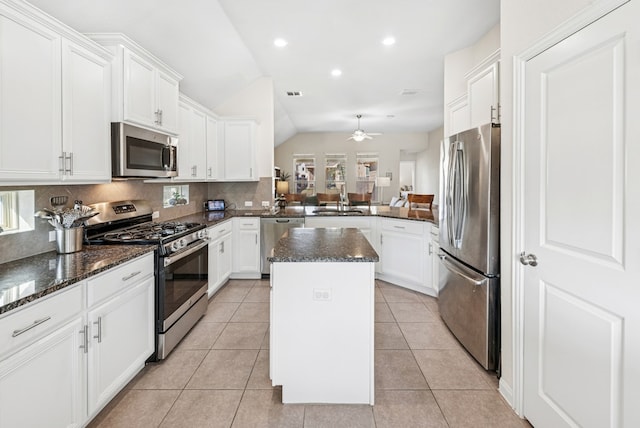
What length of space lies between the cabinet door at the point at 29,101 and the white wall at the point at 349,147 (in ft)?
29.3

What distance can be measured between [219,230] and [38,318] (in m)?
2.53

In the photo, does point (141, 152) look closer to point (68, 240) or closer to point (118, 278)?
point (68, 240)

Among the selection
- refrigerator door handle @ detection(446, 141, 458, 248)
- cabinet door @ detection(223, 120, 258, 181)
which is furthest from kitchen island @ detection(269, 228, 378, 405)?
cabinet door @ detection(223, 120, 258, 181)

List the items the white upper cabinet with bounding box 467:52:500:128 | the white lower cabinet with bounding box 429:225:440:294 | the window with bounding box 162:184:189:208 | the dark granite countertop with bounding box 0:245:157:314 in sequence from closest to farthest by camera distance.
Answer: the dark granite countertop with bounding box 0:245:157:314 < the white upper cabinet with bounding box 467:52:500:128 < the white lower cabinet with bounding box 429:225:440:294 < the window with bounding box 162:184:189:208

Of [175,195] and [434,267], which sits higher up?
[175,195]

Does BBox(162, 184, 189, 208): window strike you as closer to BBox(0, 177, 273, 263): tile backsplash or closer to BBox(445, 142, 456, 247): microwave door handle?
BBox(0, 177, 273, 263): tile backsplash

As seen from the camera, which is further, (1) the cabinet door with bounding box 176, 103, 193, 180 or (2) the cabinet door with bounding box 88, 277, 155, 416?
(1) the cabinet door with bounding box 176, 103, 193, 180

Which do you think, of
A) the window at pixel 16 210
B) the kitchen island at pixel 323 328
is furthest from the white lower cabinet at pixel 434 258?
the window at pixel 16 210

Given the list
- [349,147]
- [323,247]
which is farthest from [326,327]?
[349,147]

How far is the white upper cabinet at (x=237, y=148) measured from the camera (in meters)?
4.64

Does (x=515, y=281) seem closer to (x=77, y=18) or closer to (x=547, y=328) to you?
(x=547, y=328)

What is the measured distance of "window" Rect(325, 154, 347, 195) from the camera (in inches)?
420

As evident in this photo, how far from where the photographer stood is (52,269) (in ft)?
5.52

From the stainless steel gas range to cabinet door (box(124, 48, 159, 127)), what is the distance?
31.0 inches
